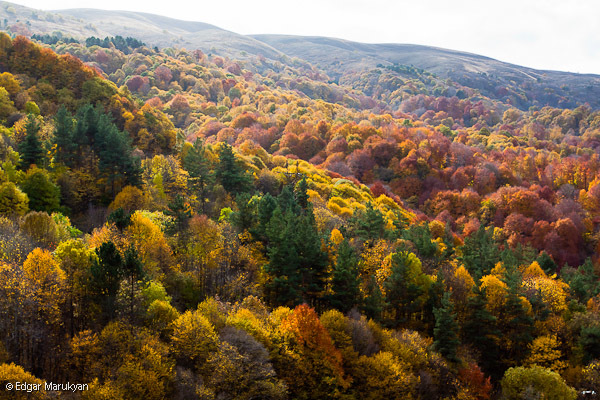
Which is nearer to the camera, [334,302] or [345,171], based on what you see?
[334,302]

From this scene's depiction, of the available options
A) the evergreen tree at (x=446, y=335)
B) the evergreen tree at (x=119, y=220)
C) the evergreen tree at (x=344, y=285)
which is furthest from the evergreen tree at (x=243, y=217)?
the evergreen tree at (x=446, y=335)

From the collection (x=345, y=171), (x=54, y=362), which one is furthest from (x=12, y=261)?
(x=345, y=171)

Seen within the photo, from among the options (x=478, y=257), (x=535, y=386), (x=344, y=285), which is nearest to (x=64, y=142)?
(x=344, y=285)

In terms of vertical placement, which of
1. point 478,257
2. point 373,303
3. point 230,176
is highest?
point 230,176

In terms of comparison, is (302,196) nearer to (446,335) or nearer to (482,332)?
(482,332)

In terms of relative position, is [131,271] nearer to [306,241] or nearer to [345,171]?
[306,241]

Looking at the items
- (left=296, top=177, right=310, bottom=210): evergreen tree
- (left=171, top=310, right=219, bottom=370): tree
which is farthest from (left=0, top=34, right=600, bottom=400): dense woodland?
(left=296, top=177, right=310, bottom=210): evergreen tree

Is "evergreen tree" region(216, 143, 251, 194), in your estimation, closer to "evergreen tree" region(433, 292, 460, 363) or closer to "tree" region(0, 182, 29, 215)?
"tree" region(0, 182, 29, 215)

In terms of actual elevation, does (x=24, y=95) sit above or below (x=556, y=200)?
above
